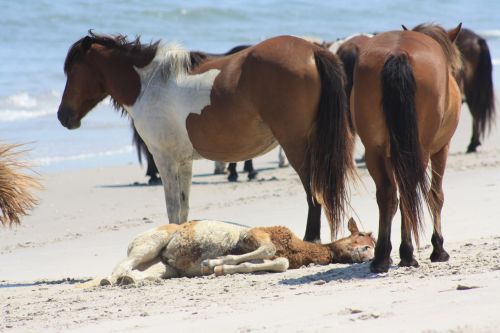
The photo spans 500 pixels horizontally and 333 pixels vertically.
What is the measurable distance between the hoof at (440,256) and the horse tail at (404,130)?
0.64 metres

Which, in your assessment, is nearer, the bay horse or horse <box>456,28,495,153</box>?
the bay horse

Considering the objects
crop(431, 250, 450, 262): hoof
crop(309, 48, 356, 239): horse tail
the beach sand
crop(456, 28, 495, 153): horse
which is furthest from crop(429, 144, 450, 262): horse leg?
crop(456, 28, 495, 153): horse

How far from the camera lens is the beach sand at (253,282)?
4836mm

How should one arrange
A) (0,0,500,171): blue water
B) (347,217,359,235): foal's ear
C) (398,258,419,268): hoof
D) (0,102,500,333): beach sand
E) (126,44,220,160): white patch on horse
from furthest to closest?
(0,0,500,171): blue water
(126,44,220,160): white patch on horse
(347,217,359,235): foal's ear
(398,258,419,268): hoof
(0,102,500,333): beach sand

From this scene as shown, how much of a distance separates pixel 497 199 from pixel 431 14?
32.4 m

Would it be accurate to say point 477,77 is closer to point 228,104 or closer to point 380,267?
point 228,104

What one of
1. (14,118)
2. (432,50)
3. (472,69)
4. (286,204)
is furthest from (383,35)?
(14,118)

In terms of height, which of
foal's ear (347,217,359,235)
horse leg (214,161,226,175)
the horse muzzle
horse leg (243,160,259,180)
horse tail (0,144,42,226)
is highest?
the horse muzzle

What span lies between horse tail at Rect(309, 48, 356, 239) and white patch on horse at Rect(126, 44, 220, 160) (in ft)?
3.39

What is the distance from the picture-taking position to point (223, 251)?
22.8 ft

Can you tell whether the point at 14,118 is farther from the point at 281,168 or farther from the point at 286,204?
the point at 286,204

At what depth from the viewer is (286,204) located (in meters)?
10.4

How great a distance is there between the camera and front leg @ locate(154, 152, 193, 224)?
8344mm

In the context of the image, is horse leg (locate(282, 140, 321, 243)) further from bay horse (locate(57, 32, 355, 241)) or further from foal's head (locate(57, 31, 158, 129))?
foal's head (locate(57, 31, 158, 129))
